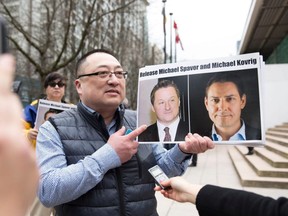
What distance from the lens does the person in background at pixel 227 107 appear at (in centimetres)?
159

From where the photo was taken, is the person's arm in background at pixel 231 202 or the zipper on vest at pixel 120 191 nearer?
the person's arm in background at pixel 231 202

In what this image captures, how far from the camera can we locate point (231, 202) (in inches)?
53.4

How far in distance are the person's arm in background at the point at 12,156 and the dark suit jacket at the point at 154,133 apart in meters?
1.29

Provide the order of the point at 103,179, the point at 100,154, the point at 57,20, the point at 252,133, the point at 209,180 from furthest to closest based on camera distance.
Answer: the point at 57,20
the point at 209,180
the point at 103,179
the point at 100,154
the point at 252,133

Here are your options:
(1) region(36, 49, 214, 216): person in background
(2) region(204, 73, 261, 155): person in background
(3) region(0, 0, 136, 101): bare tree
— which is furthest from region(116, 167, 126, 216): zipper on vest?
(3) region(0, 0, 136, 101): bare tree

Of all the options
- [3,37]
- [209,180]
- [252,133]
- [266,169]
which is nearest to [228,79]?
[252,133]

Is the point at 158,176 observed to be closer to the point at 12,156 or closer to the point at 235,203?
→ the point at 235,203

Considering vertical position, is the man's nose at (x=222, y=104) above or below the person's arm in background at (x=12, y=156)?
above

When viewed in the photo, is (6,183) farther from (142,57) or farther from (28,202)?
(142,57)

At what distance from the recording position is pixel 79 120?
1957 mm

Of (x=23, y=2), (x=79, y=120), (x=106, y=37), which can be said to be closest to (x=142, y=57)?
(x=106, y=37)

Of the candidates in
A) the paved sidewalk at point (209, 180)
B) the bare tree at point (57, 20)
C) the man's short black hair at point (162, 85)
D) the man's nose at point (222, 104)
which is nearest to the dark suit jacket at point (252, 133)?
the man's nose at point (222, 104)

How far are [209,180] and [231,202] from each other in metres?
6.51

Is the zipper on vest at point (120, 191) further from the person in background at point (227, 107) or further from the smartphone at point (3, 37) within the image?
the smartphone at point (3, 37)
